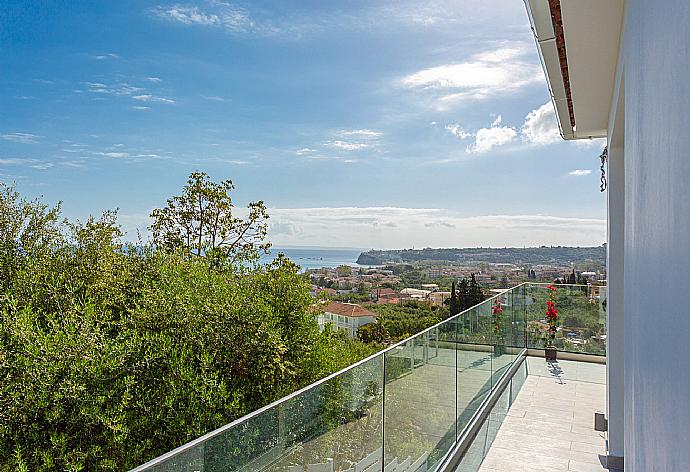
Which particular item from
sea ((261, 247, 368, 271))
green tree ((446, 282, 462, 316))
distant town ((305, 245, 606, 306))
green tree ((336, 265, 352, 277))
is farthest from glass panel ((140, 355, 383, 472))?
green tree ((446, 282, 462, 316))

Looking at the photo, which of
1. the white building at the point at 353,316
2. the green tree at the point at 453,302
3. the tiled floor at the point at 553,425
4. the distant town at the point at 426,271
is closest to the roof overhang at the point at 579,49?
the tiled floor at the point at 553,425

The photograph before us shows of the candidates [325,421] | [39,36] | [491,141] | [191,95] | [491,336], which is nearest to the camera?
[325,421]

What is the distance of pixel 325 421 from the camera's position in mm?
2426

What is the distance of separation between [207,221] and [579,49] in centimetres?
1033

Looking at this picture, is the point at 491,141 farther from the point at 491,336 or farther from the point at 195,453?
the point at 195,453

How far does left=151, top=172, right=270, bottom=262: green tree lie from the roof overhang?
8.75 m

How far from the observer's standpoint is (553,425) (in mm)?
5008

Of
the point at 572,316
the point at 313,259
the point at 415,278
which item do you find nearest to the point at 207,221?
the point at 313,259

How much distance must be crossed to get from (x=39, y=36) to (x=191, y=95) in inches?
282

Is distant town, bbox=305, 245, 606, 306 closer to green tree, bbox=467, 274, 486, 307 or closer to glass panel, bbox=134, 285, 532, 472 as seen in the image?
green tree, bbox=467, 274, 486, 307

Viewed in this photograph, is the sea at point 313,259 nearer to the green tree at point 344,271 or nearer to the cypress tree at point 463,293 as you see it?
the green tree at point 344,271

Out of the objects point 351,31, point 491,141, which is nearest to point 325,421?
point 351,31

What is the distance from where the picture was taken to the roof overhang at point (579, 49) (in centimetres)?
226

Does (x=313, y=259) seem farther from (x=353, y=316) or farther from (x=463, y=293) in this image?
(x=463, y=293)
